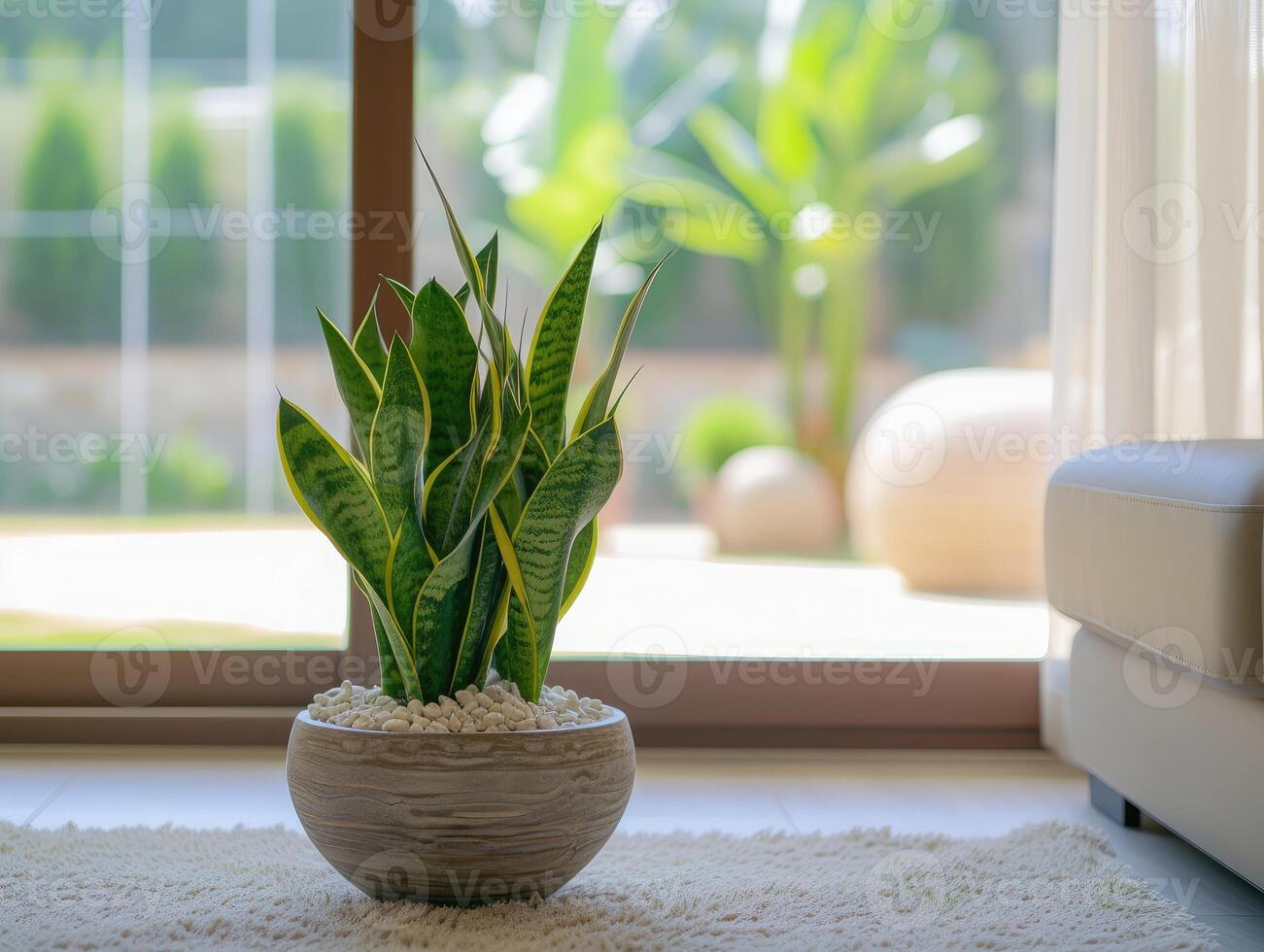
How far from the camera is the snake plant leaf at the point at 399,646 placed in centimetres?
120

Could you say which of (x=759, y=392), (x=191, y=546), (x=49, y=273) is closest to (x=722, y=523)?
(x=759, y=392)

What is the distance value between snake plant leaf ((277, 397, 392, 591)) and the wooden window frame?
89 centimetres

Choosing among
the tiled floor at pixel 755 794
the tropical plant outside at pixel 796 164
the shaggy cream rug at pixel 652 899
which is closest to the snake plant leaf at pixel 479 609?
the shaggy cream rug at pixel 652 899

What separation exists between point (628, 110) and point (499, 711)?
4.41 ft

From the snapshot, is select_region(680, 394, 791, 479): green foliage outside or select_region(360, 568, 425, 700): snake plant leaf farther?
select_region(680, 394, 791, 479): green foliage outside

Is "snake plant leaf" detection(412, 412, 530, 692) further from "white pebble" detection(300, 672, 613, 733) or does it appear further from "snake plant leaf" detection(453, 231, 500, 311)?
"snake plant leaf" detection(453, 231, 500, 311)

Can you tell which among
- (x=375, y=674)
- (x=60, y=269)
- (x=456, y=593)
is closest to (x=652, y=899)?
(x=456, y=593)

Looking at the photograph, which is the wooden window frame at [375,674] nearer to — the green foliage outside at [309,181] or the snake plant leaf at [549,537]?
the green foliage outside at [309,181]

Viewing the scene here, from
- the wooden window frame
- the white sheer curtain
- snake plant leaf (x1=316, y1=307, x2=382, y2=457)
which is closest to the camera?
snake plant leaf (x1=316, y1=307, x2=382, y2=457)

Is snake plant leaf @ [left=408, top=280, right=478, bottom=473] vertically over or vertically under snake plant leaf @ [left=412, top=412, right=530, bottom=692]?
over

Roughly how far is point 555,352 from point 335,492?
26 cm

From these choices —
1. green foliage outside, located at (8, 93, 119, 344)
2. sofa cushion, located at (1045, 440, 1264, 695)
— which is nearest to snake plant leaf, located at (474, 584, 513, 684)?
sofa cushion, located at (1045, 440, 1264, 695)

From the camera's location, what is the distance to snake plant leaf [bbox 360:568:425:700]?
1198mm

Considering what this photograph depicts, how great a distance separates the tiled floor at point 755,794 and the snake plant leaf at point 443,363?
623mm
